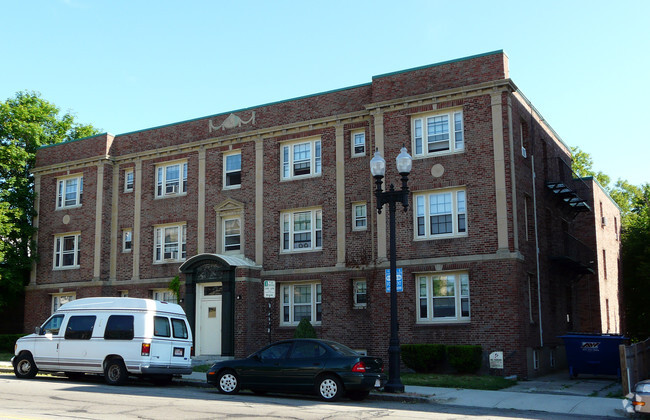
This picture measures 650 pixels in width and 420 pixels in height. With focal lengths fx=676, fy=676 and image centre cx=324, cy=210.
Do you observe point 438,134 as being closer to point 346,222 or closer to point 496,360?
point 346,222

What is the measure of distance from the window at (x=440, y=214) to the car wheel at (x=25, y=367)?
41.6ft

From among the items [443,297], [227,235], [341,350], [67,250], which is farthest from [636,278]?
[67,250]

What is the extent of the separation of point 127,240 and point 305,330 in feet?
36.5

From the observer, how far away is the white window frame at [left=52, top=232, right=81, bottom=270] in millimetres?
31703

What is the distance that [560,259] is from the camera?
2559 cm

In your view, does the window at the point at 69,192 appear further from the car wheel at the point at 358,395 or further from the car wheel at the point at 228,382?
the car wheel at the point at 358,395

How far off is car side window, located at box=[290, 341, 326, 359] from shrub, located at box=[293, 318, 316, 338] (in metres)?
8.12

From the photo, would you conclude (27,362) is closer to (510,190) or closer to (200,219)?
(200,219)

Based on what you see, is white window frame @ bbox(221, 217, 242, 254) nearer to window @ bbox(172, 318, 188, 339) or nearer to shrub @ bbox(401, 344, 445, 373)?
window @ bbox(172, 318, 188, 339)

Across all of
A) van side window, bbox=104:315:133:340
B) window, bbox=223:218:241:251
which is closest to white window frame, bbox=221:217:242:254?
window, bbox=223:218:241:251

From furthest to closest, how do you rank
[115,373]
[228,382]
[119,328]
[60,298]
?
[60,298], [119,328], [115,373], [228,382]

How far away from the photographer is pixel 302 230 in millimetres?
26328

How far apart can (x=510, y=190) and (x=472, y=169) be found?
1482mm

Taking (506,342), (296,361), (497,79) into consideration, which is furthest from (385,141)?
(296,361)
